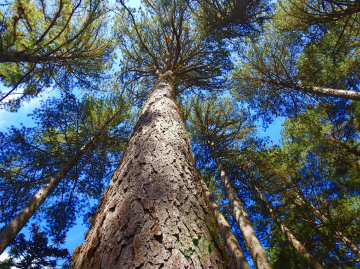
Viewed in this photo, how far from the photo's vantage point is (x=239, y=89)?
33.2 feet

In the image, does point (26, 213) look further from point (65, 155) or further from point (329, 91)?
point (329, 91)

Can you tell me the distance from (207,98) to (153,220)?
831 centimetres

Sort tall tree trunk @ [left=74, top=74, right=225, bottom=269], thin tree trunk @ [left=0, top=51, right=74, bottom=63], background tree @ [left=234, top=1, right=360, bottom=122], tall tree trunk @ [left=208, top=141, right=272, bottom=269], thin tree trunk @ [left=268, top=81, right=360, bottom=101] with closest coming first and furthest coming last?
1. tall tree trunk @ [left=74, top=74, right=225, bottom=269]
2. tall tree trunk @ [left=208, top=141, right=272, bottom=269]
3. thin tree trunk @ [left=0, top=51, right=74, bottom=63]
4. thin tree trunk @ [left=268, top=81, right=360, bottom=101]
5. background tree @ [left=234, top=1, right=360, bottom=122]

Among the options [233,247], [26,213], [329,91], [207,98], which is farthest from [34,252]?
[329,91]

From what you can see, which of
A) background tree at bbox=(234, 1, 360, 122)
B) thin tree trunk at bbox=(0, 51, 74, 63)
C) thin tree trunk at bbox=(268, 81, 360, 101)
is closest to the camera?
thin tree trunk at bbox=(0, 51, 74, 63)

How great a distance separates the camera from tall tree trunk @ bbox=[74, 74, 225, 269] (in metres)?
1.02

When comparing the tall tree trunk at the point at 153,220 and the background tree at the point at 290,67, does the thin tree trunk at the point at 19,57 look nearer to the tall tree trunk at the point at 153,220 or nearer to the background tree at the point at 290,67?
the tall tree trunk at the point at 153,220

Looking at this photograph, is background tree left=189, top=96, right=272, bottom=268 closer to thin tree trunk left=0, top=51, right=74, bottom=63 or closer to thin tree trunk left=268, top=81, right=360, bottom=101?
thin tree trunk left=268, top=81, right=360, bottom=101

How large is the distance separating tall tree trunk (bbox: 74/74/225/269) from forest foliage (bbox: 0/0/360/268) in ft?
13.2

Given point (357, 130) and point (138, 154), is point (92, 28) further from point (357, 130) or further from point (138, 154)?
point (357, 130)

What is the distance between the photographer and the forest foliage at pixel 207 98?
6.01 meters

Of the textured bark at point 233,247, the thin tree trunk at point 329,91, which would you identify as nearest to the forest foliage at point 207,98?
the thin tree trunk at point 329,91

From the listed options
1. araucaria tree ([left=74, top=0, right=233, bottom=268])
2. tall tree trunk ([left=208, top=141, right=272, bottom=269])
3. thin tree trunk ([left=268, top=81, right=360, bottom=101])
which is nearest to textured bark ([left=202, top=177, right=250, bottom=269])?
tall tree trunk ([left=208, top=141, right=272, bottom=269])

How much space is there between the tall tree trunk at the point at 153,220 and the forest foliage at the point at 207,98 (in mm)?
4031
